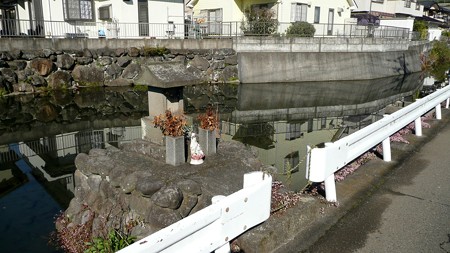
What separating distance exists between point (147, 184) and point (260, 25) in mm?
24644

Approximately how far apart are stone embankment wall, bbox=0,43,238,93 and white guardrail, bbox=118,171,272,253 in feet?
53.9

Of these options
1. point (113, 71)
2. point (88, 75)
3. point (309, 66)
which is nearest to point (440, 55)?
point (309, 66)

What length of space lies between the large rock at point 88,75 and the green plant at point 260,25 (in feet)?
39.7

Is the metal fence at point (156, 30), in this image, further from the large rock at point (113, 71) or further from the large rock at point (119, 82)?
the large rock at point (119, 82)

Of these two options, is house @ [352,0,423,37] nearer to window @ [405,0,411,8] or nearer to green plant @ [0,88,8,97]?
window @ [405,0,411,8]

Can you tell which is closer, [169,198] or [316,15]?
[169,198]

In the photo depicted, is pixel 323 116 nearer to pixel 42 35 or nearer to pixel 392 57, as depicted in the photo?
pixel 42 35

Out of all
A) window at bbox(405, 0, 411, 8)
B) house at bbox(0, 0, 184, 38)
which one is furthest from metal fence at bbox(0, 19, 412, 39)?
window at bbox(405, 0, 411, 8)

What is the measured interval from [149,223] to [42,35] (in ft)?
71.0

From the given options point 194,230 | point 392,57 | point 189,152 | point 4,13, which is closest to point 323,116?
point 189,152

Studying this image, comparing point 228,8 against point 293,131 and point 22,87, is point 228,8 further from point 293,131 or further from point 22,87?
point 293,131

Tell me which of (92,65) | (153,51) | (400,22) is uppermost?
(400,22)

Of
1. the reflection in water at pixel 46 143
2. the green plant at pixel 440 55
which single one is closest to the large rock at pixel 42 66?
the reflection in water at pixel 46 143

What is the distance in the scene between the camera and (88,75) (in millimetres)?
23328
